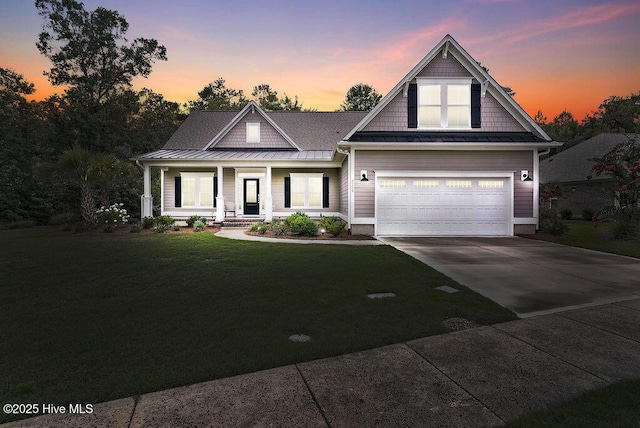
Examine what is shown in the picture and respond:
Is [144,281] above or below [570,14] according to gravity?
below

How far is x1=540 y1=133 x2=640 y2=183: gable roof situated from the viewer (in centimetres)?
2441

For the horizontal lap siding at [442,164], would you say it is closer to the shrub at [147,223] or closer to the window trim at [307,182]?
the window trim at [307,182]

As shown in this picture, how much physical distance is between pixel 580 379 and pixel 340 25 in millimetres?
19161

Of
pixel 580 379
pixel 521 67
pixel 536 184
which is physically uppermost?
pixel 521 67

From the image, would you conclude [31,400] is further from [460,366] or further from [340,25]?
[340,25]

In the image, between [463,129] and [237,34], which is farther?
[237,34]

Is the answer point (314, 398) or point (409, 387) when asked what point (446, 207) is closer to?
point (409, 387)

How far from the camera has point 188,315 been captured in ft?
14.9

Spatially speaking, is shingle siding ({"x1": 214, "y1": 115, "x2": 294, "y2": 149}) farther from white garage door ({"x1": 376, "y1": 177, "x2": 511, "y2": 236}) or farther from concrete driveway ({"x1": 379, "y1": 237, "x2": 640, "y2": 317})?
concrete driveway ({"x1": 379, "y1": 237, "x2": 640, "y2": 317})

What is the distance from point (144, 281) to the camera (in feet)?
21.1

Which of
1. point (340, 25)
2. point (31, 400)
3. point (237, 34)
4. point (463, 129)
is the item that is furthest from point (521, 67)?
point (31, 400)

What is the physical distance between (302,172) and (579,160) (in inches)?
896

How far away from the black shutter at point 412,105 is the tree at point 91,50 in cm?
2331

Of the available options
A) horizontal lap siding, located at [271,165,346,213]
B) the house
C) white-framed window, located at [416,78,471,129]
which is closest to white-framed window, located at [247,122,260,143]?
horizontal lap siding, located at [271,165,346,213]
